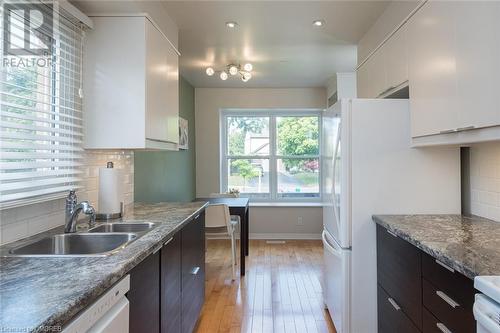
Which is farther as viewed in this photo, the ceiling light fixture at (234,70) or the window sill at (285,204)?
the window sill at (285,204)

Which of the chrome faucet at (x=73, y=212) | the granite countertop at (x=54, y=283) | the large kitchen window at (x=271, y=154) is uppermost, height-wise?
the large kitchen window at (x=271, y=154)

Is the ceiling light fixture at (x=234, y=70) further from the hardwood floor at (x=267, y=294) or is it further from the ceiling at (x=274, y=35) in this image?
the hardwood floor at (x=267, y=294)

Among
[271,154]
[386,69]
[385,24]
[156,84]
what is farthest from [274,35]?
[271,154]

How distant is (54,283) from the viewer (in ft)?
3.23

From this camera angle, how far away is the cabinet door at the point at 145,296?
1.26 metres

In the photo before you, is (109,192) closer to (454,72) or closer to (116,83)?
(116,83)

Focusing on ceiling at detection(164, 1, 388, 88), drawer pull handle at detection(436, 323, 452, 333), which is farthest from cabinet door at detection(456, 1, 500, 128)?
ceiling at detection(164, 1, 388, 88)

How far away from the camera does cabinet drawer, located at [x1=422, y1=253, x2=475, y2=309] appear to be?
117 cm

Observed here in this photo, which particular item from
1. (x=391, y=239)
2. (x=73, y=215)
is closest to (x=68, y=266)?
(x=73, y=215)

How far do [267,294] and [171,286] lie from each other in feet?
5.17

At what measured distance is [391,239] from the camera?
189 cm

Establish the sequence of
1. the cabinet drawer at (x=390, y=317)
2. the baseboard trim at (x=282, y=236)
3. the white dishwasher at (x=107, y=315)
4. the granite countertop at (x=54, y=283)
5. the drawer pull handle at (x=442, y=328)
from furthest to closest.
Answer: the baseboard trim at (x=282, y=236) < the cabinet drawer at (x=390, y=317) < the drawer pull handle at (x=442, y=328) < the white dishwasher at (x=107, y=315) < the granite countertop at (x=54, y=283)

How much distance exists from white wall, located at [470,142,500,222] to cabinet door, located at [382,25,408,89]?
669mm

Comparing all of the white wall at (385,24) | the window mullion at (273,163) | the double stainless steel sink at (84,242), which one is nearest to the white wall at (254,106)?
the window mullion at (273,163)
